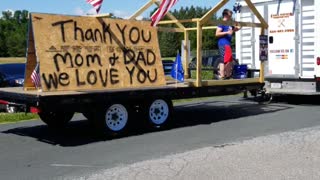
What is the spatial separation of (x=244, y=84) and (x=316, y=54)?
2.77m

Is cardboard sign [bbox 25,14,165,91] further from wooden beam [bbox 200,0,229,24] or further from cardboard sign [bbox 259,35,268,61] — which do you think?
cardboard sign [bbox 259,35,268,61]

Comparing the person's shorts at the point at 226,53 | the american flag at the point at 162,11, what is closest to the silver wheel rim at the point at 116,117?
the american flag at the point at 162,11

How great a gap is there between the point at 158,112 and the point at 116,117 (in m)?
1.07

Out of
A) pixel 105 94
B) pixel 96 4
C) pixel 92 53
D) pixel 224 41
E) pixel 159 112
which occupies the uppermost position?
pixel 96 4

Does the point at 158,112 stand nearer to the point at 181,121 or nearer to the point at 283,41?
the point at 181,121

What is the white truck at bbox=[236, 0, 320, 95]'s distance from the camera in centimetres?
1397

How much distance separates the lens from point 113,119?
32.0ft

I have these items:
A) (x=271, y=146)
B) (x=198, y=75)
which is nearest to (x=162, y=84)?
(x=198, y=75)

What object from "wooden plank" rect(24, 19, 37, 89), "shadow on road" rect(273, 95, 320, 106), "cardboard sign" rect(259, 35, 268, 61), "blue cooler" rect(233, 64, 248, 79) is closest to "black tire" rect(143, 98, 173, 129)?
"wooden plank" rect(24, 19, 37, 89)

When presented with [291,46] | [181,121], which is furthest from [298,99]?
[181,121]

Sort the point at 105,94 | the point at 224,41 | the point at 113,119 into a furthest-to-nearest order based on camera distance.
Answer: the point at 224,41, the point at 113,119, the point at 105,94

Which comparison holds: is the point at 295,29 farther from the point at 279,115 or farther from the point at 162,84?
the point at 162,84

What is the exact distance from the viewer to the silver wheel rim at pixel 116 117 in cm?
964

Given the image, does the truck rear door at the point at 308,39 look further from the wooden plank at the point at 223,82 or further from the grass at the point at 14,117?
the grass at the point at 14,117
